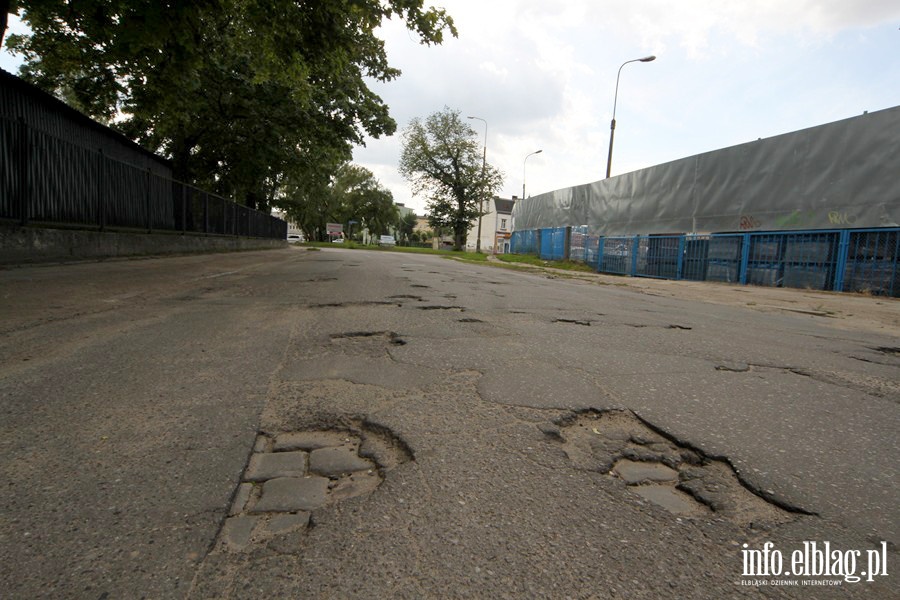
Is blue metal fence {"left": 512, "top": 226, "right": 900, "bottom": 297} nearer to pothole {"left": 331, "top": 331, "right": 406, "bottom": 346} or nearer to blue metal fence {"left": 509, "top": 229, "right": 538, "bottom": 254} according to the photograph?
blue metal fence {"left": 509, "top": 229, "right": 538, "bottom": 254}

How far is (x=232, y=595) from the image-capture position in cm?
113

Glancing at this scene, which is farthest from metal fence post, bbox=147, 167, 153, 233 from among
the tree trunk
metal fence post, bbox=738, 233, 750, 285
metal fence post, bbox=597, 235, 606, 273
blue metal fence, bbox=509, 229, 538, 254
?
blue metal fence, bbox=509, 229, 538, 254

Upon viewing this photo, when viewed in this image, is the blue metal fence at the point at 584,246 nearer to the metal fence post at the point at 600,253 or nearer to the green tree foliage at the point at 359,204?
the metal fence post at the point at 600,253

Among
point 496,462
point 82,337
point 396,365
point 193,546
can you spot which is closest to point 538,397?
point 496,462

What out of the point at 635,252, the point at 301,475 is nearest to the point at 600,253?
the point at 635,252

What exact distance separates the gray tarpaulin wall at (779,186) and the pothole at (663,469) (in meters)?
14.4

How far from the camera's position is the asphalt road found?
125 cm

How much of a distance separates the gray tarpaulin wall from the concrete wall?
59.7 ft

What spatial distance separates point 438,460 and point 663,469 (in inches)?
35.6

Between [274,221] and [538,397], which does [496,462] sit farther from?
[274,221]

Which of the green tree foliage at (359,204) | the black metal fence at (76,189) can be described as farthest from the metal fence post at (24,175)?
Result: the green tree foliage at (359,204)

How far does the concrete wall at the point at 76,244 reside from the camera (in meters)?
7.68

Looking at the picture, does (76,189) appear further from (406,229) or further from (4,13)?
(406,229)

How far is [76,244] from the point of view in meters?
9.20
